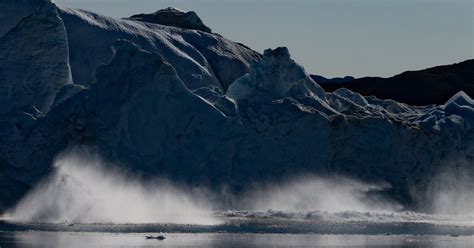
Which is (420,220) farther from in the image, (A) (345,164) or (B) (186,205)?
(B) (186,205)

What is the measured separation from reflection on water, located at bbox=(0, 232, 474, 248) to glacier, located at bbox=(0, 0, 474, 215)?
9037mm

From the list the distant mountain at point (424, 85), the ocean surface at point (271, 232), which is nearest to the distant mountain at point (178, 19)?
the ocean surface at point (271, 232)

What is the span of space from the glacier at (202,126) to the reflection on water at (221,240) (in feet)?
29.6

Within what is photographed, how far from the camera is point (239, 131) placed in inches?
3241

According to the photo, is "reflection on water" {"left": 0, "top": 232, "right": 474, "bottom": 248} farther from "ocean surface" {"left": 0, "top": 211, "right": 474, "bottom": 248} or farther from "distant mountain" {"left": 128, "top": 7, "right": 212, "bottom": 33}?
"distant mountain" {"left": 128, "top": 7, "right": 212, "bottom": 33}

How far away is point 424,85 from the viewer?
156 m

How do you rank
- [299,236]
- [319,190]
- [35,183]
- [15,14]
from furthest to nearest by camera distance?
[15,14] → [319,190] → [35,183] → [299,236]

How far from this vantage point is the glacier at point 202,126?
261ft

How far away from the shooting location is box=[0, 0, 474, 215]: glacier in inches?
3137

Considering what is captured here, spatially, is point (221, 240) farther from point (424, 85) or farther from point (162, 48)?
point (424, 85)

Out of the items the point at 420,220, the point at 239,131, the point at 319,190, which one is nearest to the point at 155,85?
the point at 239,131

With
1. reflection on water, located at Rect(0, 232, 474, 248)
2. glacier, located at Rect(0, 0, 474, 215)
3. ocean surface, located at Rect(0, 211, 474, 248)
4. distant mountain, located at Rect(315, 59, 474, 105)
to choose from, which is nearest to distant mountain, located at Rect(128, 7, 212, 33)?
glacier, located at Rect(0, 0, 474, 215)

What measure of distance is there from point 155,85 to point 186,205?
6.85 metres

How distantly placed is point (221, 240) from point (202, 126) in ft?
45.3
